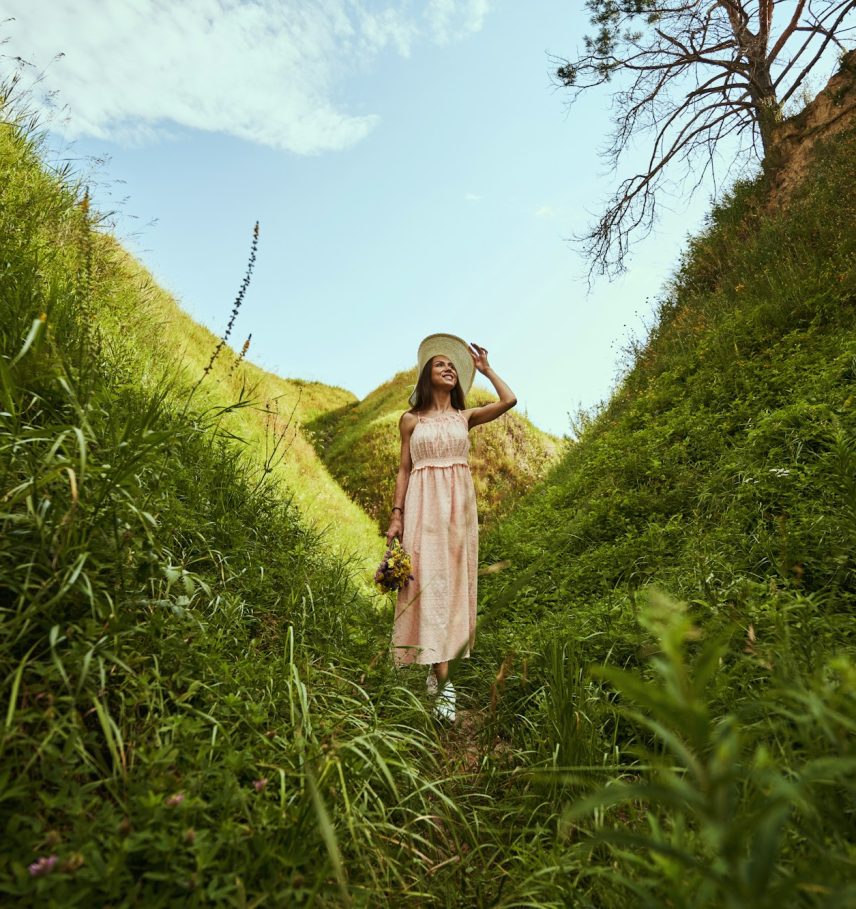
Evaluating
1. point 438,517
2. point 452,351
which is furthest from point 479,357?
point 438,517

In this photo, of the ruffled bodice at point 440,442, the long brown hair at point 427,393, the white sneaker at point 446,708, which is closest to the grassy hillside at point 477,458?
the long brown hair at point 427,393

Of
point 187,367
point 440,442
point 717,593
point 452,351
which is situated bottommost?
point 717,593

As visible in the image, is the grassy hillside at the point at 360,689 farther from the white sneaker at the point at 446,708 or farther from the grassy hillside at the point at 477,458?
the grassy hillside at the point at 477,458

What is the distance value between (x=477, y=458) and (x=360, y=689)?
515 inches

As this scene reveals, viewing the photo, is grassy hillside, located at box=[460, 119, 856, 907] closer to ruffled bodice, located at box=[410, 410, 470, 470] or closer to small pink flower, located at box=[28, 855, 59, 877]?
small pink flower, located at box=[28, 855, 59, 877]

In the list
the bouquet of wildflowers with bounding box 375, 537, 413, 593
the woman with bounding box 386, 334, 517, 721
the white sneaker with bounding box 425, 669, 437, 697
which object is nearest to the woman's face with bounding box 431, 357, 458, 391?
the woman with bounding box 386, 334, 517, 721

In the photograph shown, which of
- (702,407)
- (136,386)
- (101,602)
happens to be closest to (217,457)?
(136,386)

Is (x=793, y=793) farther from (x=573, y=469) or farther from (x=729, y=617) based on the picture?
(x=573, y=469)

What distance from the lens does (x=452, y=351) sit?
568 centimetres

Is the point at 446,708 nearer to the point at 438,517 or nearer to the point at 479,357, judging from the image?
the point at 438,517

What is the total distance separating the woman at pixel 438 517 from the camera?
14.3 ft

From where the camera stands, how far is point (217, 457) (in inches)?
188

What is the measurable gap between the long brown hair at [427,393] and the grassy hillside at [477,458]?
7.08m

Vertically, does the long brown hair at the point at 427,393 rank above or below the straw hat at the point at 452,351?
below
